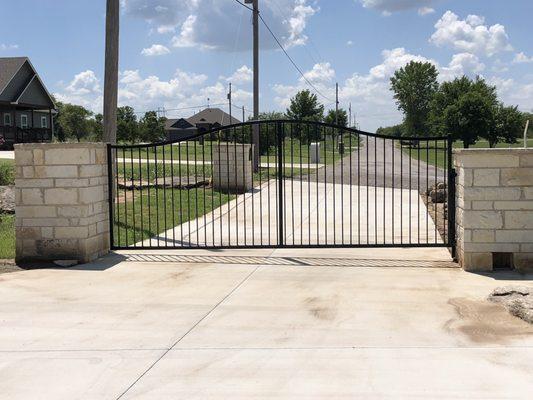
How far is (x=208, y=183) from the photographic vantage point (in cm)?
1897

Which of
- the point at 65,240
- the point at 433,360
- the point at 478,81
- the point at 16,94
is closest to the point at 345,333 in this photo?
the point at 433,360

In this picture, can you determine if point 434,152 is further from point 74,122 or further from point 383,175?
point 74,122

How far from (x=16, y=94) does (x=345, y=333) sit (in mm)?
39062

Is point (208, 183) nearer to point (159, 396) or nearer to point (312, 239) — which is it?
point (312, 239)

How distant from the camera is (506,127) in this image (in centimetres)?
5894

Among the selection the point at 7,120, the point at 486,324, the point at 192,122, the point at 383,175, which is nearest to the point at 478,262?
the point at 486,324

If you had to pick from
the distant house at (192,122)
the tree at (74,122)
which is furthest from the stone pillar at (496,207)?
the distant house at (192,122)

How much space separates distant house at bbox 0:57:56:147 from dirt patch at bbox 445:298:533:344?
117ft

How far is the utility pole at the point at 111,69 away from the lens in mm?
11383

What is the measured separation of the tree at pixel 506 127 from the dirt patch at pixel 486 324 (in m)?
54.7

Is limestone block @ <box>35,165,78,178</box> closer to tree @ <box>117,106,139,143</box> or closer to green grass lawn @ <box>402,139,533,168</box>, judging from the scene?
green grass lawn @ <box>402,139,533,168</box>

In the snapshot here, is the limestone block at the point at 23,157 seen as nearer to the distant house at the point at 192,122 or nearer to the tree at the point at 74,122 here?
the tree at the point at 74,122

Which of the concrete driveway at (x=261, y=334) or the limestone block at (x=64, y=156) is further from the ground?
the limestone block at (x=64, y=156)

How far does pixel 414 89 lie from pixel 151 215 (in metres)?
114
